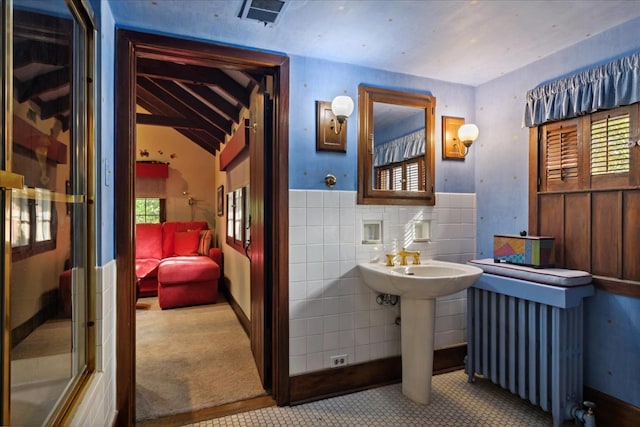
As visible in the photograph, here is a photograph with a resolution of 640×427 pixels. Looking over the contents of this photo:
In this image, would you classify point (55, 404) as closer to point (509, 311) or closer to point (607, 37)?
point (509, 311)

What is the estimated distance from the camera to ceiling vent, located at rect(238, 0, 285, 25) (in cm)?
171

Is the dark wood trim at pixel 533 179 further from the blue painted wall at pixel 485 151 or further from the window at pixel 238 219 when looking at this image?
the window at pixel 238 219

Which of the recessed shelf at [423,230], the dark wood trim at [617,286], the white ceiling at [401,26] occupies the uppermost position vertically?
the white ceiling at [401,26]

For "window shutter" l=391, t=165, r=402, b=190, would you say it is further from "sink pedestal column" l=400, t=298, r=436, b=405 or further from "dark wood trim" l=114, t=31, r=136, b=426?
"dark wood trim" l=114, t=31, r=136, b=426

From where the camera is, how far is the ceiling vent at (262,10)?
1711mm

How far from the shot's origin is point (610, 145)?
1.98 meters

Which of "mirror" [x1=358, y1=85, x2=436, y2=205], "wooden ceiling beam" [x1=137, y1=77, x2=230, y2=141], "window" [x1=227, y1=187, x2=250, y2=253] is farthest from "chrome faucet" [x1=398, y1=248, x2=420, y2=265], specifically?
"wooden ceiling beam" [x1=137, y1=77, x2=230, y2=141]

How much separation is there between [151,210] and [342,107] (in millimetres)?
5382

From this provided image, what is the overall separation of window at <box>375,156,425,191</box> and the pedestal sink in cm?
59

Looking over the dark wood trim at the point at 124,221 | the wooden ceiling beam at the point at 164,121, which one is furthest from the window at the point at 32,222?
the wooden ceiling beam at the point at 164,121

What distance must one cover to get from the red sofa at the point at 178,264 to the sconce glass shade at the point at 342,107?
3125 mm

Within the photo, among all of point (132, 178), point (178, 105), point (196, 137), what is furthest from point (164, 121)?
point (132, 178)

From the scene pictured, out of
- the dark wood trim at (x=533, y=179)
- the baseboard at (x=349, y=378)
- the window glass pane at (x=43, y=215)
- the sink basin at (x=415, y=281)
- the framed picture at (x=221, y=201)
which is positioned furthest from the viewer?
the framed picture at (x=221, y=201)

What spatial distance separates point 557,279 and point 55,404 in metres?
2.37
